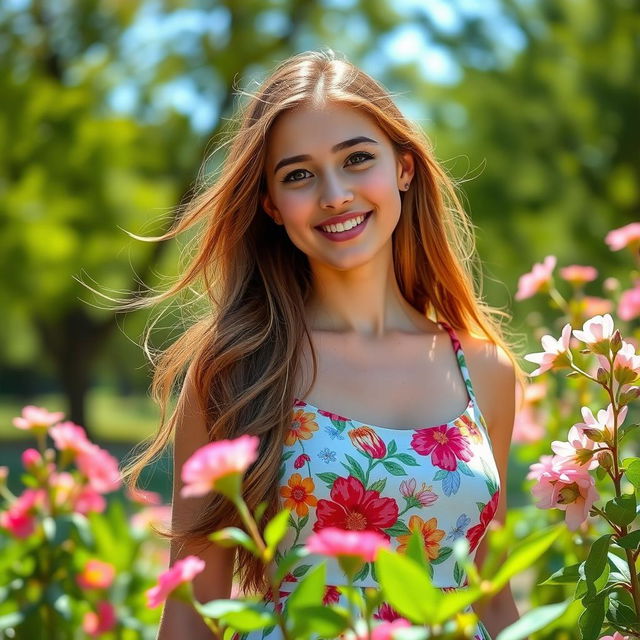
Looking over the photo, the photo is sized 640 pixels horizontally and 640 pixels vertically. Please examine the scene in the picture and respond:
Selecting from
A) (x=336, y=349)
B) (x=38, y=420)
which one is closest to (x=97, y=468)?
(x=38, y=420)

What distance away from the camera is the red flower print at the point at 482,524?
1683mm

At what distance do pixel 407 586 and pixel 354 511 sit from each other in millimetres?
914

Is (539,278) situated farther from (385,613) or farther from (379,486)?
(385,613)

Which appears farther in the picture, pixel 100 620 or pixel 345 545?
pixel 100 620

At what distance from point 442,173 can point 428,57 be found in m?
9.92

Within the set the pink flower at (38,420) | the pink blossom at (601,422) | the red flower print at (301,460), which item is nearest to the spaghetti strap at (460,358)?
the red flower print at (301,460)

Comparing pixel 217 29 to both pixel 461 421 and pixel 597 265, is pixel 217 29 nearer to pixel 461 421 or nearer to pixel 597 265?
pixel 597 265

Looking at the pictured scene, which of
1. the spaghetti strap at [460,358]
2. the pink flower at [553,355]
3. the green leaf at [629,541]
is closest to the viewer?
the green leaf at [629,541]

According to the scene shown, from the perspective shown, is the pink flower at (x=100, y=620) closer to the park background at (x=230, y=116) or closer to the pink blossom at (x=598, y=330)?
the pink blossom at (x=598, y=330)

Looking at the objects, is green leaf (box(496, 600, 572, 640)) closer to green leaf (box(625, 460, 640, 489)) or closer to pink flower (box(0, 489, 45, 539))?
green leaf (box(625, 460, 640, 489))

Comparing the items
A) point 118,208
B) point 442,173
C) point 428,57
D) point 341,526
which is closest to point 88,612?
point 341,526

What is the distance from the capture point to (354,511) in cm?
163

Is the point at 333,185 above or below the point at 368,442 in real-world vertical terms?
above

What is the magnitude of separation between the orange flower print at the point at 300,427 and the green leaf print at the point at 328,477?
7 centimetres
